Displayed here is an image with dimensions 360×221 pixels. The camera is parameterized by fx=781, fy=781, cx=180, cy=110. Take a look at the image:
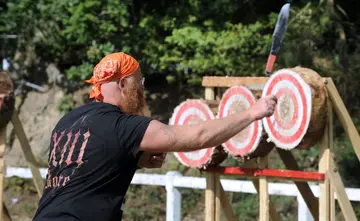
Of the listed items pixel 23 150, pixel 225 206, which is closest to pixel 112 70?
pixel 225 206

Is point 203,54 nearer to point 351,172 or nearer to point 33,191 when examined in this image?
point 351,172

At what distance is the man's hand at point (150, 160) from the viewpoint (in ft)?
13.1

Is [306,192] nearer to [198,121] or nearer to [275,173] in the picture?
[275,173]

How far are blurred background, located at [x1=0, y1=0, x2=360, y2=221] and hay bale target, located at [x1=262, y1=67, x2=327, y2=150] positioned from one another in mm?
4301

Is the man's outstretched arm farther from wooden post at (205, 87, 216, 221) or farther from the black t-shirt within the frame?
wooden post at (205, 87, 216, 221)

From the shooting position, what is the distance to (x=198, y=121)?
21.3 feet

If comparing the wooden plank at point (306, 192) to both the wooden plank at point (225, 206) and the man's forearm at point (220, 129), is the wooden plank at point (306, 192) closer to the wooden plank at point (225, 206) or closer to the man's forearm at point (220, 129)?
the wooden plank at point (225, 206)

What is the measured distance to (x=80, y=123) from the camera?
387 cm

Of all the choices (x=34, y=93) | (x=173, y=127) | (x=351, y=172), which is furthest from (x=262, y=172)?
(x=34, y=93)

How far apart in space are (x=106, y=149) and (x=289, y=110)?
2183 mm

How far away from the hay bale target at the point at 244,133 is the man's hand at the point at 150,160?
1.83 metres

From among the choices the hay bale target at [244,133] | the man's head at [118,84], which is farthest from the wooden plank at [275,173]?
the man's head at [118,84]

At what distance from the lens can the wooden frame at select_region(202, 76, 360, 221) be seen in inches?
215

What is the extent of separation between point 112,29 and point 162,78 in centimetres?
187
